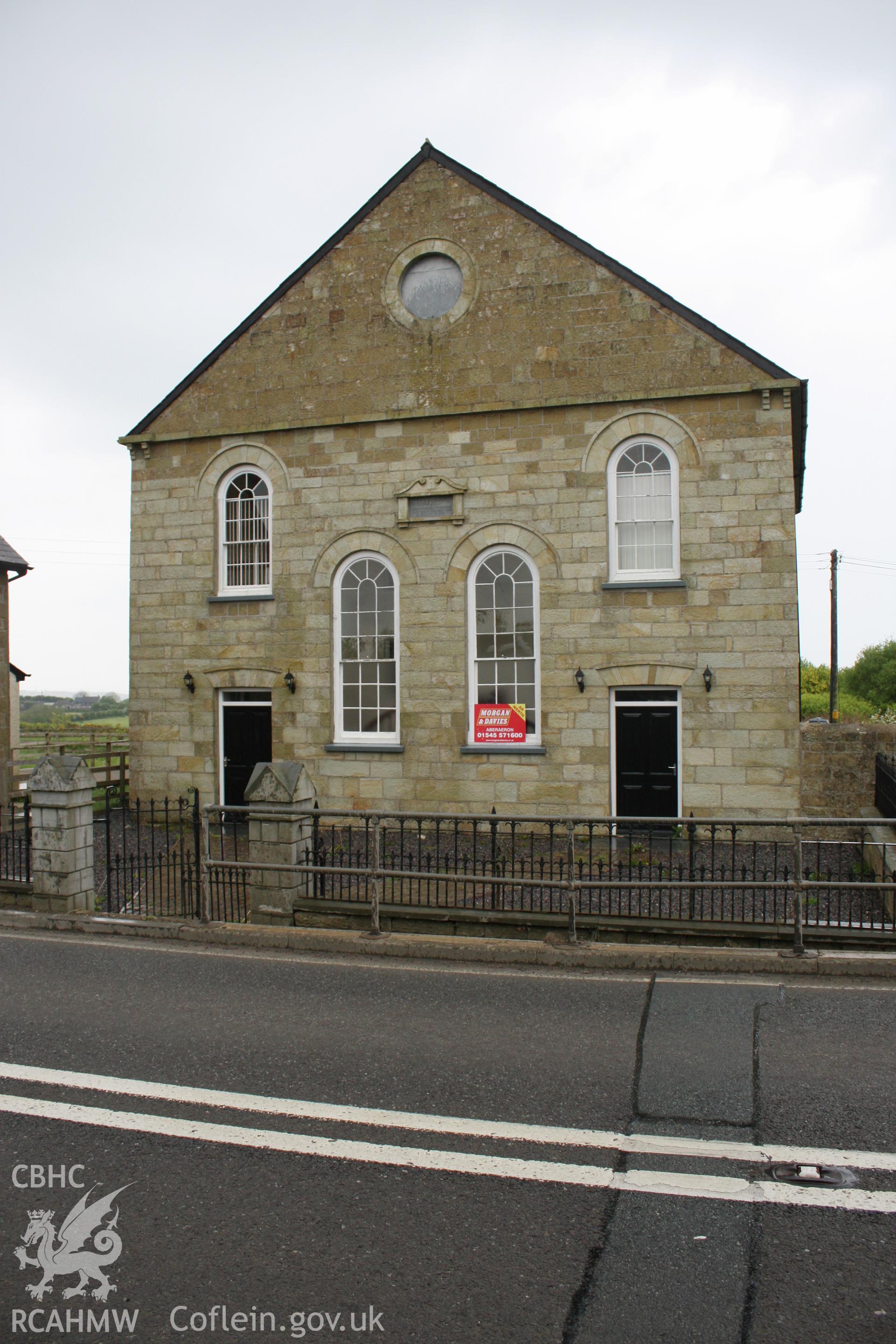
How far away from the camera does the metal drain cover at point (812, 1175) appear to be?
14.4ft

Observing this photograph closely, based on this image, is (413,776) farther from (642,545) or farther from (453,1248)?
(453,1248)

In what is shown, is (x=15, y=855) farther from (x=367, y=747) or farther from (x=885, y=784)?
(x=885, y=784)

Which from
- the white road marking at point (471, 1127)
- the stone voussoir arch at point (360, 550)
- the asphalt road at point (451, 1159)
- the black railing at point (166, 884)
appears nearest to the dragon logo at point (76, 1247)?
the asphalt road at point (451, 1159)

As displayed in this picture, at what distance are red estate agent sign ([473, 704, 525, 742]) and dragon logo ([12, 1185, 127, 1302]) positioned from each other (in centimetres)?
1160

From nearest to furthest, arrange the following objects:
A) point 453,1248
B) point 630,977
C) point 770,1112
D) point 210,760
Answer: point 453,1248 → point 770,1112 → point 630,977 → point 210,760

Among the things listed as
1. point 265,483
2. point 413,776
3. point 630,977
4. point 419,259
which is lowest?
point 630,977

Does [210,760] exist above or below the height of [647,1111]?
above

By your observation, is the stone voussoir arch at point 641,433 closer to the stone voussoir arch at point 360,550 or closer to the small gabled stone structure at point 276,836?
the stone voussoir arch at point 360,550

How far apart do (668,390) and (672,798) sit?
6441 millimetres

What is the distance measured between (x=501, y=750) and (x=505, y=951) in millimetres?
7093

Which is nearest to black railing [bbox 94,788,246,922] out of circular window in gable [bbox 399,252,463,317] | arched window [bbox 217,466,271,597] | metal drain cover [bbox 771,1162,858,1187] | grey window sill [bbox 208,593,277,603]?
grey window sill [bbox 208,593,277,603]

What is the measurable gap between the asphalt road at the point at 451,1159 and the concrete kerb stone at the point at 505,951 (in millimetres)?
371

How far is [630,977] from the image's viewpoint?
7914 millimetres

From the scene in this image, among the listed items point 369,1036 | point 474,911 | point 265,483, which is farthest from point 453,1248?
point 265,483
